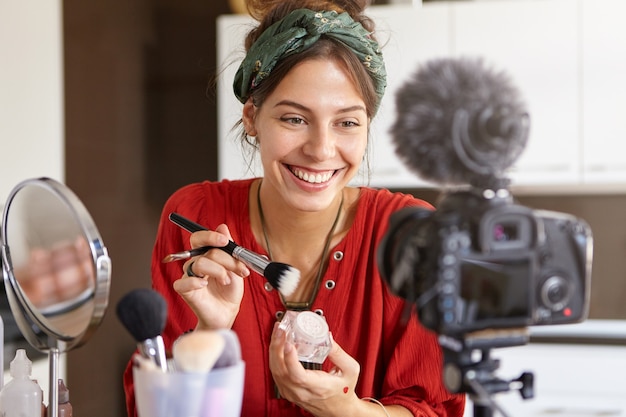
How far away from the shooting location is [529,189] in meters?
2.84

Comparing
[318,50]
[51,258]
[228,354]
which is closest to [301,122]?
[318,50]

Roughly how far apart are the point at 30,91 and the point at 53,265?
152 cm

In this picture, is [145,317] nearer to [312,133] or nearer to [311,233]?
[312,133]

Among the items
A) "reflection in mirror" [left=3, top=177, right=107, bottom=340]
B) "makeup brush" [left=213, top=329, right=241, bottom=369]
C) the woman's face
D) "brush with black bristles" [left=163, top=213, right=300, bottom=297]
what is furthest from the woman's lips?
"makeup brush" [left=213, top=329, right=241, bottom=369]

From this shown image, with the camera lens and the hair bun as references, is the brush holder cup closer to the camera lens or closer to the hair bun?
the camera lens

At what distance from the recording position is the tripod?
581mm

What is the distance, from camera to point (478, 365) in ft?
1.93

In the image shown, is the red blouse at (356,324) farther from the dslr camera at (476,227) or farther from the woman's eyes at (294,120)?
the dslr camera at (476,227)

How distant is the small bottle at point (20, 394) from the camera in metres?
0.88

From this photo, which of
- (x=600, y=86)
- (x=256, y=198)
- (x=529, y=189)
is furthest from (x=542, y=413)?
(x=256, y=198)

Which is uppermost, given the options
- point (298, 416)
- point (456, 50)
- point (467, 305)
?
point (456, 50)

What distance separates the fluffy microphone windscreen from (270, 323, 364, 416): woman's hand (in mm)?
252

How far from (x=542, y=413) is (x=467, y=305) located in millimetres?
2065

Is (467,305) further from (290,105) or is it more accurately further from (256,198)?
(256,198)
